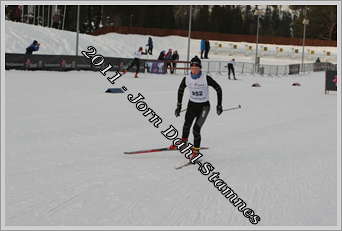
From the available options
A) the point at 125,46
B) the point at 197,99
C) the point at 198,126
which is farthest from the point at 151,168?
the point at 125,46

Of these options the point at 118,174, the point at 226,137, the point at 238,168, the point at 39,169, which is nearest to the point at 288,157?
the point at 238,168

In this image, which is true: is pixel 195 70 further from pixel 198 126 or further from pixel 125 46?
pixel 125 46

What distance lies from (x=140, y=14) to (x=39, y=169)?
203 feet

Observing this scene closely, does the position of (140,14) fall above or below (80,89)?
above

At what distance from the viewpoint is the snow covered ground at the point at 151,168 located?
4.66m

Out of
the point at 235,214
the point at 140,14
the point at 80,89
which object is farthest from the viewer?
the point at 140,14

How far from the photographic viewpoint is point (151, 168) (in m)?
6.57

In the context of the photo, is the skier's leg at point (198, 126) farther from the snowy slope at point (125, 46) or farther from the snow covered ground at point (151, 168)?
the snowy slope at point (125, 46)

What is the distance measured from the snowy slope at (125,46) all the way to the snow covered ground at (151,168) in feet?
69.3

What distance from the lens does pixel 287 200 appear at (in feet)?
17.2

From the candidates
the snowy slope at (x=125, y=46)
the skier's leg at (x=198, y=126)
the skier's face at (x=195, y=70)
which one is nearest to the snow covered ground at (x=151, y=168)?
the skier's leg at (x=198, y=126)

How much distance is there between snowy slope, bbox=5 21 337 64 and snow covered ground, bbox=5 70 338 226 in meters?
21.1

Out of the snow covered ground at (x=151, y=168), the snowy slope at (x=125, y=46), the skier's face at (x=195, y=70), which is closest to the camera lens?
the snow covered ground at (x=151, y=168)

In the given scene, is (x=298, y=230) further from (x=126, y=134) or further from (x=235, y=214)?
(x=126, y=134)
